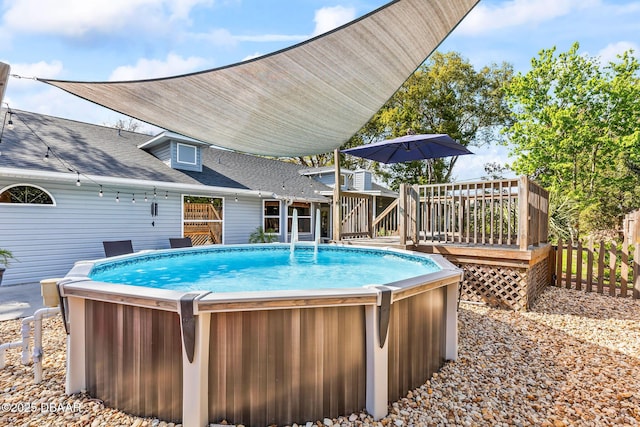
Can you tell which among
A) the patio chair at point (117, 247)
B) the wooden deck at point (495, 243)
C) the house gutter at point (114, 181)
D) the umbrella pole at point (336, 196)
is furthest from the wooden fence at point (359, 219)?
the patio chair at point (117, 247)

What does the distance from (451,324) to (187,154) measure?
957 centimetres

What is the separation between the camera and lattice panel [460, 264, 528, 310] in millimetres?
4859

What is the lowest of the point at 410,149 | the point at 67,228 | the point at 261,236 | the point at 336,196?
the point at 261,236

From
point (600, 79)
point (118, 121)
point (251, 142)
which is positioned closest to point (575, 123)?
point (600, 79)

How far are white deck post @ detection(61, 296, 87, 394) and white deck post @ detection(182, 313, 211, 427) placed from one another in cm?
108

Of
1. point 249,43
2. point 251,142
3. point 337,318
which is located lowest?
point 337,318

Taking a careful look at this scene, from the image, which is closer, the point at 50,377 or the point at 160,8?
the point at 50,377

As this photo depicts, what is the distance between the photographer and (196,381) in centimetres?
207

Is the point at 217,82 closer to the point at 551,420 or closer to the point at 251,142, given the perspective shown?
the point at 251,142

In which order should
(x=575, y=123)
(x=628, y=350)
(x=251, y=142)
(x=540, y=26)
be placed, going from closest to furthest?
(x=628, y=350) → (x=251, y=142) → (x=540, y=26) → (x=575, y=123)

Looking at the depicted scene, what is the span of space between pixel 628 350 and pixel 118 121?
23.7 meters

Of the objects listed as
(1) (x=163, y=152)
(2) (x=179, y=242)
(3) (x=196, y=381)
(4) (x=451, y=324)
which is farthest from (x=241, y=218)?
(3) (x=196, y=381)

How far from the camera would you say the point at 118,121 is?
19625mm

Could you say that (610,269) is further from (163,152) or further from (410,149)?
(163,152)
